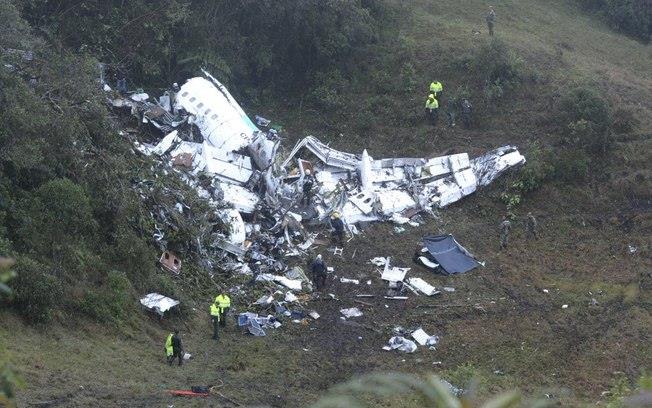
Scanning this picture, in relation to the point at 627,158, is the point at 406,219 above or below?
below

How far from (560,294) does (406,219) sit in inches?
180

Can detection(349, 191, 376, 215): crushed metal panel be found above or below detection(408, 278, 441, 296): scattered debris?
above

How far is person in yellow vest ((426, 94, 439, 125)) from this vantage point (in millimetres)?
25969

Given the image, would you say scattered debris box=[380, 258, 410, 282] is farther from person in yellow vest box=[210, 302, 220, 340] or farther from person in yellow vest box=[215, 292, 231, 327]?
person in yellow vest box=[210, 302, 220, 340]

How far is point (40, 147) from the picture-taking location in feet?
56.7

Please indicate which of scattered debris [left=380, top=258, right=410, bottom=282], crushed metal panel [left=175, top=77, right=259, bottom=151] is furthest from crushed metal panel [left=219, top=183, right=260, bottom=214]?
A: scattered debris [left=380, top=258, right=410, bottom=282]

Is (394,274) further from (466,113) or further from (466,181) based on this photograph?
(466,113)

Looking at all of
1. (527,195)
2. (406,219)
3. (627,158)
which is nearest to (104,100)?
(406,219)

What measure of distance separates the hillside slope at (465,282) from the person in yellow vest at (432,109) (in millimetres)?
313

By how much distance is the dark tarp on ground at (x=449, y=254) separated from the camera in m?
21.1

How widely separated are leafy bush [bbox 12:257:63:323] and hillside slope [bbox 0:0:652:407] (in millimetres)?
231

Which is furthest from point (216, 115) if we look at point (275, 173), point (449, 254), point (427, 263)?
point (449, 254)

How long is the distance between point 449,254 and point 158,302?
24.7ft

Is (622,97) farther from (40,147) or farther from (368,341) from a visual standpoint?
(40,147)
